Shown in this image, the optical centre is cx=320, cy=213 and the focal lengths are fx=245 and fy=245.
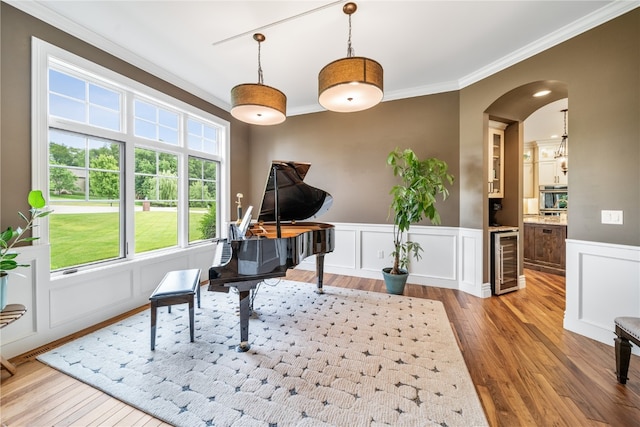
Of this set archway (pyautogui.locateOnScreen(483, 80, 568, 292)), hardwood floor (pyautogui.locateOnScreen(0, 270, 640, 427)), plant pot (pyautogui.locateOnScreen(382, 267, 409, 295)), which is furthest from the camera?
→ plant pot (pyautogui.locateOnScreen(382, 267, 409, 295))

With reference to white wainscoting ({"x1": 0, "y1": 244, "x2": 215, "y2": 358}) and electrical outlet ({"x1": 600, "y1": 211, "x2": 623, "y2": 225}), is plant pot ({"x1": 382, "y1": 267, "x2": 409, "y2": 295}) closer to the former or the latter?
electrical outlet ({"x1": 600, "y1": 211, "x2": 623, "y2": 225})

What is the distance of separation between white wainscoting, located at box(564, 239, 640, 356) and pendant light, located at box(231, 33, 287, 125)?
336cm

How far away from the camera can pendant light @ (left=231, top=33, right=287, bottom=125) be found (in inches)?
92.5

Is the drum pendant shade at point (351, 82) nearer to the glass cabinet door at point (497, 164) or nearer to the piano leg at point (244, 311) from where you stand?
the piano leg at point (244, 311)

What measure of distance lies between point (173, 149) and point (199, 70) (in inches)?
45.8

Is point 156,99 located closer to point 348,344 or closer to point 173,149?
point 173,149

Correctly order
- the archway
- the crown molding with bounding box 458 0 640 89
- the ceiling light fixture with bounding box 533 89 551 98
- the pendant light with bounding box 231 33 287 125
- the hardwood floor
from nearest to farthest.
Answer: the hardwood floor → the crown molding with bounding box 458 0 640 89 → the pendant light with bounding box 231 33 287 125 → the ceiling light fixture with bounding box 533 89 551 98 → the archway

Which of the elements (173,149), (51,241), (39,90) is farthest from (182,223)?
(39,90)

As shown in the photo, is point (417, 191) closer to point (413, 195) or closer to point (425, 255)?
point (413, 195)

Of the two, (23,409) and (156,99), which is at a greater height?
(156,99)

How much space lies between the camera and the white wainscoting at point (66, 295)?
6.98 ft

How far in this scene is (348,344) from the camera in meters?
2.26

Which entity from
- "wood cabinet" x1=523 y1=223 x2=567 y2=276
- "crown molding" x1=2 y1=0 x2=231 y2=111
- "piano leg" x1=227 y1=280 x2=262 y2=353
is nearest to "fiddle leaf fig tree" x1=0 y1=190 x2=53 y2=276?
"piano leg" x1=227 y1=280 x2=262 y2=353

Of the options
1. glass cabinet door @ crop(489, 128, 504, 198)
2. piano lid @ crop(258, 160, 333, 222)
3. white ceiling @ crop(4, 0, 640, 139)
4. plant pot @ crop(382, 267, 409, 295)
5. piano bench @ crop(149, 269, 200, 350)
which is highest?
white ceiling @ crop(4, 0, 640, 139)
